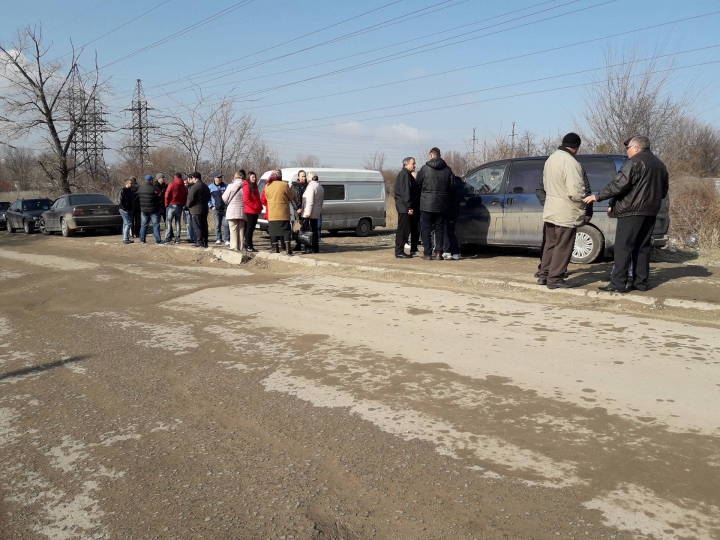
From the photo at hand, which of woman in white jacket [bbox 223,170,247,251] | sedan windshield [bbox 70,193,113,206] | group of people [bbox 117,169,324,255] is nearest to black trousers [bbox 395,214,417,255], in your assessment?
group of people [bbox 117,169,324,255]

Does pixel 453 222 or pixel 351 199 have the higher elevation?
pixel 351 199

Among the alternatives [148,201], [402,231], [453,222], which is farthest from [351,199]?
[453,222]

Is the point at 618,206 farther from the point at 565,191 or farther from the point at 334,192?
the point at 334,192

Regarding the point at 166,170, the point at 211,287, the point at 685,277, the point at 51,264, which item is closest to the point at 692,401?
the point at 685,277

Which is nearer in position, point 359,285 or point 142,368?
point 142,368

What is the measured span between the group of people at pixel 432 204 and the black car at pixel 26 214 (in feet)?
59.7

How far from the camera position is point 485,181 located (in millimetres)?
11930

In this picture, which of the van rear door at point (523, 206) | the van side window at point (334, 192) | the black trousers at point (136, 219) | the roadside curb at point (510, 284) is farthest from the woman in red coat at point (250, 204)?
the black trousers at point (136, 219)

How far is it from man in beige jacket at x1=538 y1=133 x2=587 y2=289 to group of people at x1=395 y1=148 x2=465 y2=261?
3.12 meters

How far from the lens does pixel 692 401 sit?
4.25 m

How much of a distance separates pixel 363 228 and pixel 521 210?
8814 millimetres

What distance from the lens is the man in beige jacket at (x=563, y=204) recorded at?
784 cm

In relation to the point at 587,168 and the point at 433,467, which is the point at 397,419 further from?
the point at 587,168

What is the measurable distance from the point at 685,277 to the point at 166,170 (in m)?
28.5
